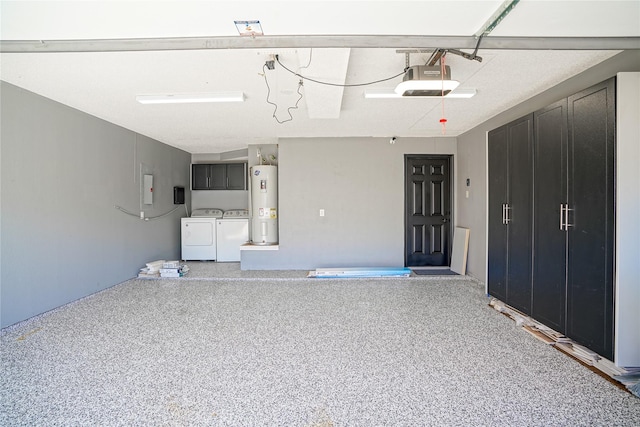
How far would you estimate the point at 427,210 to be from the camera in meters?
5.43

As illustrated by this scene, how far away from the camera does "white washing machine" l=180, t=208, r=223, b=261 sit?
20.7 feet

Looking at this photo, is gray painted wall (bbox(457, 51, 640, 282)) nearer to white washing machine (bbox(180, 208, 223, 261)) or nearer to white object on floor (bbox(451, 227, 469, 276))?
white object on floor (bbox(451, 227, 469, 276))

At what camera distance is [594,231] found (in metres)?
2.24

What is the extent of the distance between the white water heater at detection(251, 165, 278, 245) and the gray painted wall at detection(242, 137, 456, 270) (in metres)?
0.28

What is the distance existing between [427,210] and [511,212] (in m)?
2.15

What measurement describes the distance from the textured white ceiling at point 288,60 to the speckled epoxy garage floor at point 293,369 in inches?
94.5

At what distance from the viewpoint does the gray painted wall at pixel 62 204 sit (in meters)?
2.97

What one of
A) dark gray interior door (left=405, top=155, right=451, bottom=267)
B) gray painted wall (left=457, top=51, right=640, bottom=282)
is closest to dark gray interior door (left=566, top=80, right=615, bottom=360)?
gray painted wall (left=457, top=51, right=640, bottom=282)

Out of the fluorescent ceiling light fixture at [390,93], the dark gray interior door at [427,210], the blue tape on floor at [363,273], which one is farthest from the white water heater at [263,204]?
the fluorescent ceiling light fixture at [390,93]

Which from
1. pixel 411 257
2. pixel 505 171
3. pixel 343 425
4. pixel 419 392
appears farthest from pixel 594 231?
pixel 411 257

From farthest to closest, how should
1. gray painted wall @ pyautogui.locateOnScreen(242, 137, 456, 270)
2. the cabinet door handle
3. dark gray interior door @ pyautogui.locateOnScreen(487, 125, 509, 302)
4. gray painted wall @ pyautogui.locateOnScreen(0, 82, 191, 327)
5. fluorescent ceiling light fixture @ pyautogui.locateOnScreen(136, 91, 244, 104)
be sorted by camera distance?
gray painted wall @ pyautogui.locateOnScreen(242, 137, 456, 270) < dark gray interior door @ pyautogui.locateOnScreen(487, 125, 509, 302) < fluorescent ceiling light fixture @ pyautogui.locateOnScreen(136, 91, 244, 104) < gray painted wall @ pyautogui.locateOnScreen(0, 82, 191, 327) < the cabinet door handle

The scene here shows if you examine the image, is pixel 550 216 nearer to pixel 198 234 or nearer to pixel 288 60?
pixel 288 60

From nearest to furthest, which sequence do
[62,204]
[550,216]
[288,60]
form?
1. [288,60]
2. [550,216]
3. [62,204]

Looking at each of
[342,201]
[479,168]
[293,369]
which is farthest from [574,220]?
[342,201]
